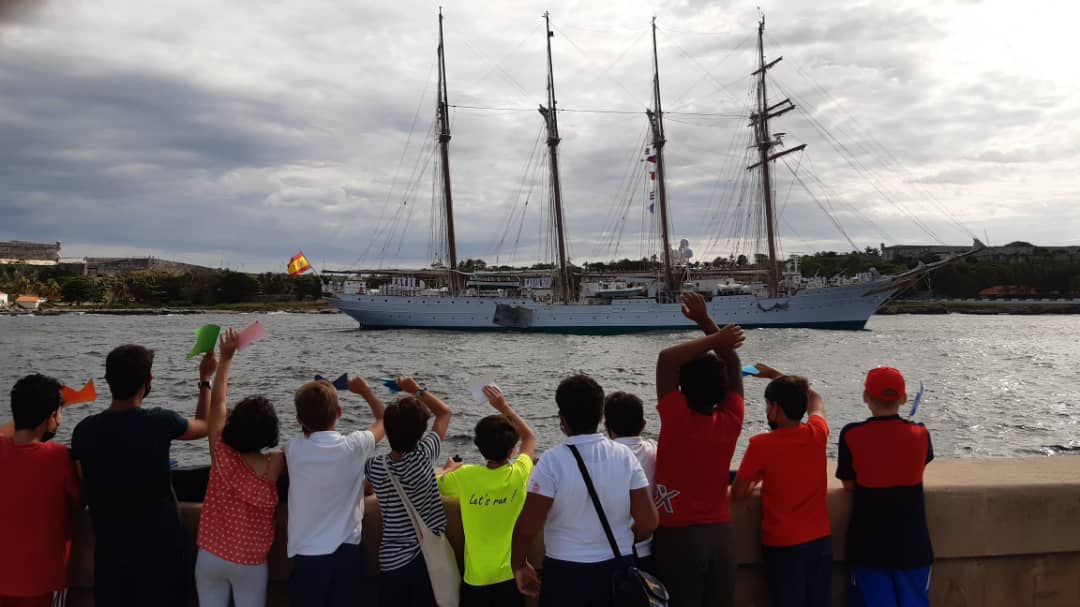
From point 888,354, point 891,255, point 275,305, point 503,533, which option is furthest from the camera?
point 891,255

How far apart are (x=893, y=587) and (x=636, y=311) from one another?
68303 mm

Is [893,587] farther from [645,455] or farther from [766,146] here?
[766,146]

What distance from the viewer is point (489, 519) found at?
306cm

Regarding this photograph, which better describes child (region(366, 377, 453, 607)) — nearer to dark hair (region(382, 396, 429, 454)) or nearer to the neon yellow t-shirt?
dark hair (region(382, 396, 429, 454))

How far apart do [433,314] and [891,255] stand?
160 meters

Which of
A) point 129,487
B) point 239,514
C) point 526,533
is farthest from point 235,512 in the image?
point 526,533

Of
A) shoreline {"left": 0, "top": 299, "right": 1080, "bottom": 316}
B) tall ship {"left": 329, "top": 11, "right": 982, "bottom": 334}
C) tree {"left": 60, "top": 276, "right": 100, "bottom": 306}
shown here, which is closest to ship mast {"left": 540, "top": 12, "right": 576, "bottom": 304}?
tall ship {"left": 329, "top": 11, "right": 982, "bottom": 334}

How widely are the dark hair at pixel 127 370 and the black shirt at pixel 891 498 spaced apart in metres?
3.06

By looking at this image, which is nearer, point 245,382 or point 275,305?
point 245,382

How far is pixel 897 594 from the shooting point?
3146 millimetres

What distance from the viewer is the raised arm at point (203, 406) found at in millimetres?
3152

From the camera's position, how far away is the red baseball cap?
3.18m

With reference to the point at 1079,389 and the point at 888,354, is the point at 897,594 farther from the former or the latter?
the point at 888,354

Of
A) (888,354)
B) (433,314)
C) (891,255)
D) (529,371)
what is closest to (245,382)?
(529,371)
